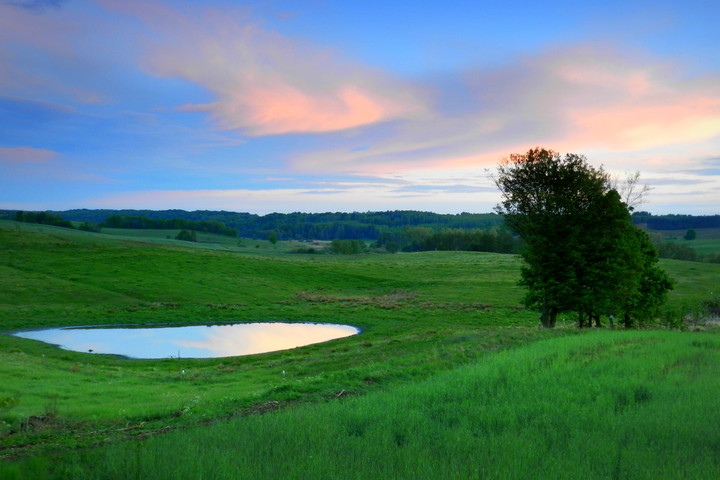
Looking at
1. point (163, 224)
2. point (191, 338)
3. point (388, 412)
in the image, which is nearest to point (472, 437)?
point (388, 412)

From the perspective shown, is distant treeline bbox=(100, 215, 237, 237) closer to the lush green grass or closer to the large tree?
the large tree

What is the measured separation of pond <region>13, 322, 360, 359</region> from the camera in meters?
36.3

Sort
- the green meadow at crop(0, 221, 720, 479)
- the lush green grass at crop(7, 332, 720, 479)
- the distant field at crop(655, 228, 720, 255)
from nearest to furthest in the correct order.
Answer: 1. the lush green grass at crop(7, 332, 720, 479)
2. the green meadow at crop(0, 221, 720, 479)
3. the distant field at crop(655, 228, 720, 255)

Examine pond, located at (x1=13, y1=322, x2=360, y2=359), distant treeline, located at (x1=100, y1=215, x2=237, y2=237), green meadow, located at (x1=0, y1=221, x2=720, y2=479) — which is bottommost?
pond, located at (x1=13, y1=322, x2=360, y2=359)

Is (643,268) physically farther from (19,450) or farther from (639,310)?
(19,450)

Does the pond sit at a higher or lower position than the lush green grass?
lower

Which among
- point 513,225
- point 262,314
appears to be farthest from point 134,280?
point 513,225

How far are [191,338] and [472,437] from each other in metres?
36.3

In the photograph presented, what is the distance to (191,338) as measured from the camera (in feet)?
138

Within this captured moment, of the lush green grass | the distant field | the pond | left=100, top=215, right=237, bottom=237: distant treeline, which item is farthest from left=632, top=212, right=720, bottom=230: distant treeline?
the lush green grass

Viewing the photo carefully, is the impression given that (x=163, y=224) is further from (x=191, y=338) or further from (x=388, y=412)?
(x=388, y=412)

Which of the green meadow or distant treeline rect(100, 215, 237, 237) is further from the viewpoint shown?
distant treeline rect(100, 215, 237, 237)

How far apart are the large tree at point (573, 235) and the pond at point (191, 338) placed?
57.7 feet

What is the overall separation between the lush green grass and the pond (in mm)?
25340
